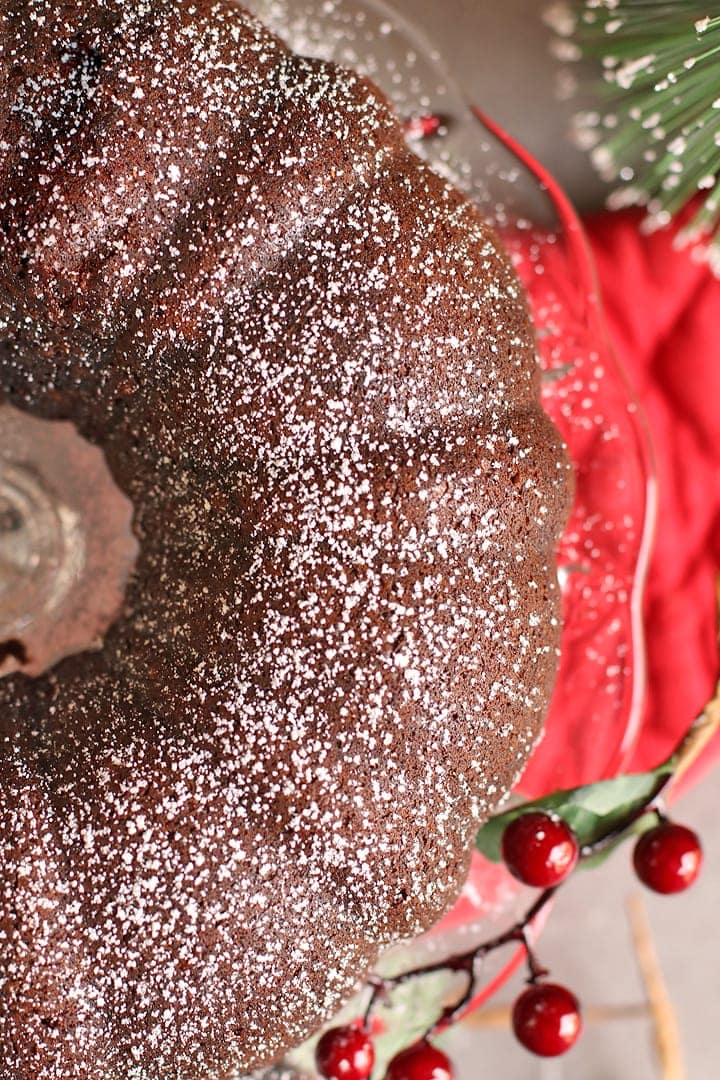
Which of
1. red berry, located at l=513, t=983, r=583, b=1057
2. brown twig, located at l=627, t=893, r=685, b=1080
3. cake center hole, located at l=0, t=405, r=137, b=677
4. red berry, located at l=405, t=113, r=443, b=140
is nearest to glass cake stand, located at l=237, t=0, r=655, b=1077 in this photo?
red berry, located at l=405, t=113, r=443, b=140

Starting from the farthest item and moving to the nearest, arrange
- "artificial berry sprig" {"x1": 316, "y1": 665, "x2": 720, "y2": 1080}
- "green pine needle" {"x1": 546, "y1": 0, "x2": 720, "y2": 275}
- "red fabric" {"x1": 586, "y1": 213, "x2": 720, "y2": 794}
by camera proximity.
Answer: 1. "red fabric" {"x1": 586, "y1": 213, "x2": 720, "y2": 794}
2. "green pine needle" {"x1": 546, "y1": 0, "x2": 720, "y2": 275}
3. "artificial berry sprig" {"x1": 316, "y1": 665, "x2": 720, "y2": 1080}

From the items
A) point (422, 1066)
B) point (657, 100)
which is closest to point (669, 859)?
point (422, 1066)

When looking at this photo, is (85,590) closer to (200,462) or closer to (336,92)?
(200,462)

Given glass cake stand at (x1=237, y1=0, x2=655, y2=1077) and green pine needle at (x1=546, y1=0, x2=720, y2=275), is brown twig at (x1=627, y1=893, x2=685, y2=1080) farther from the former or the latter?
green pine needle at (x1=546, y1=0, x2=720, y2=275)

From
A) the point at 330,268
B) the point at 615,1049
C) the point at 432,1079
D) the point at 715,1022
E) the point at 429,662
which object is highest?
the point at 330,268

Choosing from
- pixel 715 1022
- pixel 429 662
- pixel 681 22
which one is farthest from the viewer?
pixel 715 1022

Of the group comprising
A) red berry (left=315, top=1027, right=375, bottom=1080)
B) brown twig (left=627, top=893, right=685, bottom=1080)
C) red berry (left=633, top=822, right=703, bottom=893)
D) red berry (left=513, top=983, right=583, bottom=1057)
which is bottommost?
brown twig (left=627, top=893, right=685, bottom=1080)

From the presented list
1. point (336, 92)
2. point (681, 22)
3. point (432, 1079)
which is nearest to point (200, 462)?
point (336, 92)
